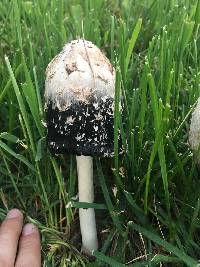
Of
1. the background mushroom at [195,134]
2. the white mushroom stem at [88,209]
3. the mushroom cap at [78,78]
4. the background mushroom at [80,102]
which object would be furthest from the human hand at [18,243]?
the background mushroom at [195,134]

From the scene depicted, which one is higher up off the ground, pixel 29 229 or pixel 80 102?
pixel 80 102

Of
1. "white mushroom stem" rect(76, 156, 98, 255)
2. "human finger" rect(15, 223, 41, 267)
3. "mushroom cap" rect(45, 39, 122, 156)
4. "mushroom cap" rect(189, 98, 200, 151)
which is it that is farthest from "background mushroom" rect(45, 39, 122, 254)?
"human finger" rect(15, 223, 41, 267)

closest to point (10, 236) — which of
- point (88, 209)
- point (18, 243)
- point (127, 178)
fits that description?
point (18, 243)

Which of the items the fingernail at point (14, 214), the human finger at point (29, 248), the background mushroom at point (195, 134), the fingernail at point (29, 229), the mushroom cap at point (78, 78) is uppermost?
the mushroom cap at point (78, 78)

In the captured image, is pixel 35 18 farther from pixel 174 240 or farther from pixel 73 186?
pixel 174 240

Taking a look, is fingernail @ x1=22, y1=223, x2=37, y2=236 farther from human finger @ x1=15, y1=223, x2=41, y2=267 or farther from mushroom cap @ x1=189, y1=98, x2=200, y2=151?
mushroom cap @ x1=189, y1=98, x2=200, y2=151

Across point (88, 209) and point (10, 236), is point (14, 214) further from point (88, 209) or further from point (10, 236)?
point (88, 209)

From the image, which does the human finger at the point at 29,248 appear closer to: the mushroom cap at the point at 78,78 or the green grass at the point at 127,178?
the green grass at the point at 127,178
